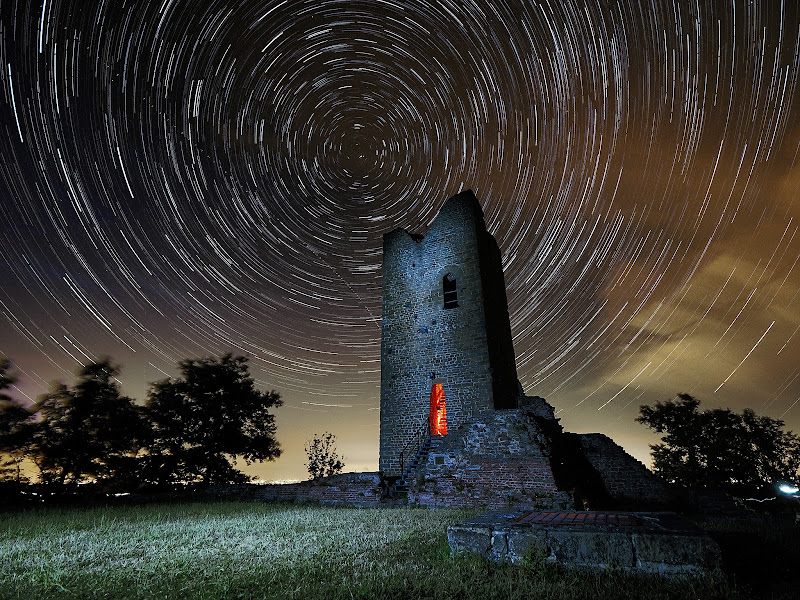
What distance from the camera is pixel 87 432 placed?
16453 millimetres

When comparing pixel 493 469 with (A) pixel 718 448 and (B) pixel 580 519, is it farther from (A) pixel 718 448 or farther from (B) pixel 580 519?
(A) pixel 718 448

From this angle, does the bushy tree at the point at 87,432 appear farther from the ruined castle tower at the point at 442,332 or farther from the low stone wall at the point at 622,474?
the low stone wall at the point at 622,474

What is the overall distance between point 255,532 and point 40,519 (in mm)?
Result: 5530

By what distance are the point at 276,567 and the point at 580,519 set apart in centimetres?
336

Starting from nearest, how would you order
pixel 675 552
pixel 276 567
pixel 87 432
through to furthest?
pixel 675 552 < pixel 276 567 < pixel 87 432

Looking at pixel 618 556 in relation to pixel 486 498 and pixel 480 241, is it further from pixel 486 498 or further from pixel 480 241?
pixel 480 241

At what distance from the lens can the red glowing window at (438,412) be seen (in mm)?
16500

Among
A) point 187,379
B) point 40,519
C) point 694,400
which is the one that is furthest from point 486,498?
point 694,400

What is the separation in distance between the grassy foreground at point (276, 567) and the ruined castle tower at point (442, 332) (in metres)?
8.62

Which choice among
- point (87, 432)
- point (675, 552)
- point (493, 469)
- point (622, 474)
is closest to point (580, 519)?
point (675, 552)

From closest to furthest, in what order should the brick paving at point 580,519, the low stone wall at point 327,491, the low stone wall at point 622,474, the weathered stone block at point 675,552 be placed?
the weathered stone block at point 675,552 → the brick paving at point 580,519 → the low stone wall at point 622,474 → the low stone wall at point 327,491

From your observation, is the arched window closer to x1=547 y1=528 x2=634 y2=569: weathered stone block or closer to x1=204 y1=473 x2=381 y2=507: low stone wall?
x1=204 y1=473 x2=381 y2=507: low stone wall

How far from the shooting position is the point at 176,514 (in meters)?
9.62

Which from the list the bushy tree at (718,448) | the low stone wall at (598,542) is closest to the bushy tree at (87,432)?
the low stone wall at (598,542)
